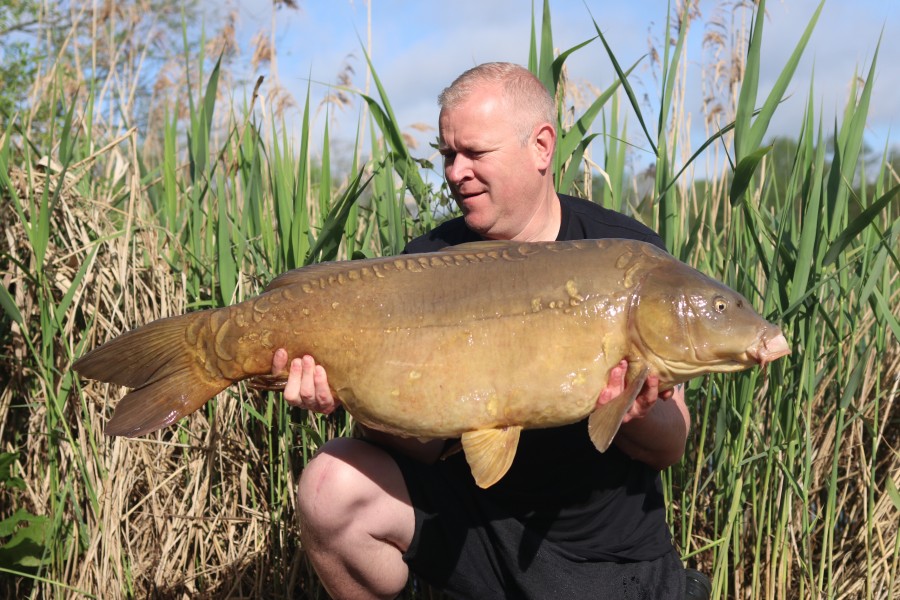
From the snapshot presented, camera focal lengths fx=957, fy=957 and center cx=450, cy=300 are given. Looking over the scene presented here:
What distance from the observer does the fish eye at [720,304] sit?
1684 mm

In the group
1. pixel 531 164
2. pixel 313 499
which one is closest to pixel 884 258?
pixel 531 164

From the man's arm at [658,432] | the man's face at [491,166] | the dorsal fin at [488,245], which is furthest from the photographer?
the man's face at [491,166]

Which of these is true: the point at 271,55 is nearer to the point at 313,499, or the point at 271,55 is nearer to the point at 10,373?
the point at 10,373

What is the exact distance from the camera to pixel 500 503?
211 cm

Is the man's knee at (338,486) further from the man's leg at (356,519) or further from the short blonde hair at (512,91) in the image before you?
the short blonde hair at (512,91)

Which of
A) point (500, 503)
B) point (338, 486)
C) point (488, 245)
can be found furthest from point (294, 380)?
point (500, 503)

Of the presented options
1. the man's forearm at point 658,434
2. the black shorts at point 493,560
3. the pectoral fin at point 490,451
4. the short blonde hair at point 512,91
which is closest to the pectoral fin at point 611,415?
the pectoral fin at point 490,451

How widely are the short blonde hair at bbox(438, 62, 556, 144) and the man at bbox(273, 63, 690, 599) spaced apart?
0.01 m

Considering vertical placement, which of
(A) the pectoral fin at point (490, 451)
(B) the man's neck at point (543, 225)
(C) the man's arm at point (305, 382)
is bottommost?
(A) the pectoral fin at point (490, 451)

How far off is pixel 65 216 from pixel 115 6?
5.04ft

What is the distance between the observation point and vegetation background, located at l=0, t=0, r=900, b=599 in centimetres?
229

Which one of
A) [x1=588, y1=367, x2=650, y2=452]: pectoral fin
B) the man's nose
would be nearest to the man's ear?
the man's nose

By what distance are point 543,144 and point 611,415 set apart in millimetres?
837

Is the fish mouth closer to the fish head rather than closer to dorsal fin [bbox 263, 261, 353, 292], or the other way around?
the fish head
